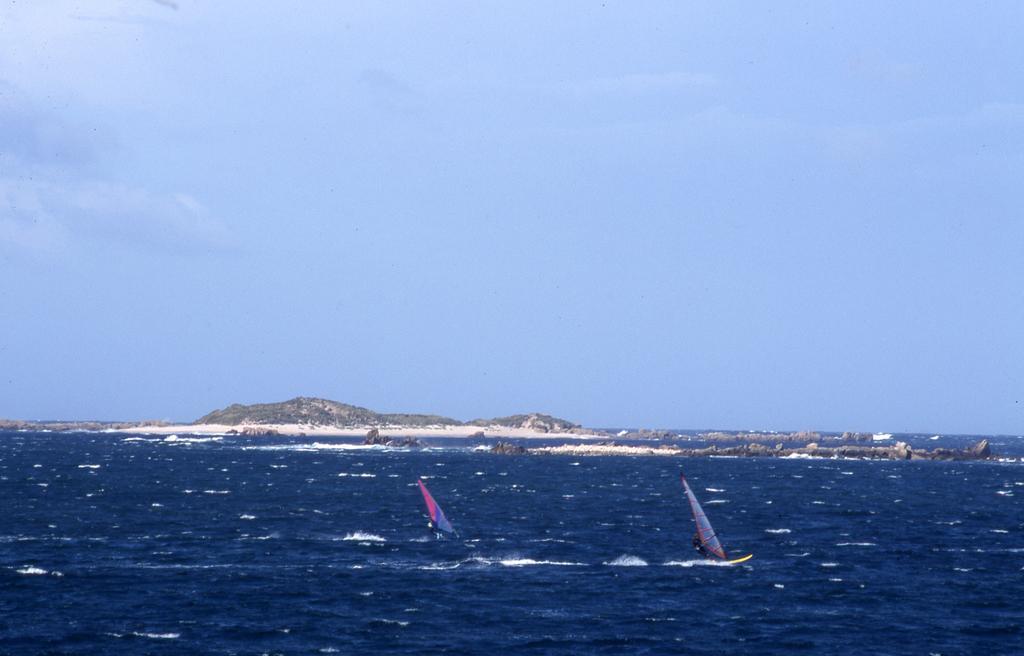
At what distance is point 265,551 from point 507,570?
15794 mm

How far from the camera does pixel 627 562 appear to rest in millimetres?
71312

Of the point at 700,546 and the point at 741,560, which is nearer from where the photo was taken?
the point at 741,560

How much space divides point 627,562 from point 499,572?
846 cm

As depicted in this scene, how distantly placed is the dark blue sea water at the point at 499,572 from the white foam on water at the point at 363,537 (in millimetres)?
204

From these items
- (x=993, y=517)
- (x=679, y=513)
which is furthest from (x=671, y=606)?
(x=993, y=517)

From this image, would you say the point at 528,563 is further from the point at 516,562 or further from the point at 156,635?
the point at 156,635

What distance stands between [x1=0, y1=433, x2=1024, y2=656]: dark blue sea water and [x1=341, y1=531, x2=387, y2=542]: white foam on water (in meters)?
0.20

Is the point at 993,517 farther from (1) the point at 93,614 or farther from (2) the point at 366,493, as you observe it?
(1) the point at 93,614

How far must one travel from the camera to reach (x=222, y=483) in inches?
5241

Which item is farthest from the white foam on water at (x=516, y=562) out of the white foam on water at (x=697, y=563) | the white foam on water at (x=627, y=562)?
the white foam on water at (x=697, y=563)

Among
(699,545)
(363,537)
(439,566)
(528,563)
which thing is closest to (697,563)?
(699,545)

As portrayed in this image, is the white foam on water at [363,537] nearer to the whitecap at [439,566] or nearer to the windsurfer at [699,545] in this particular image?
the whitecap at [439,566]

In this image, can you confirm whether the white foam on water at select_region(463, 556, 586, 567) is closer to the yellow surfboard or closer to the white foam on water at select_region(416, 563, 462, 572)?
the white foam on water at select_region(416, 563, 462, 572)

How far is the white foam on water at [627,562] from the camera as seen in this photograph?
70312 millimetres
